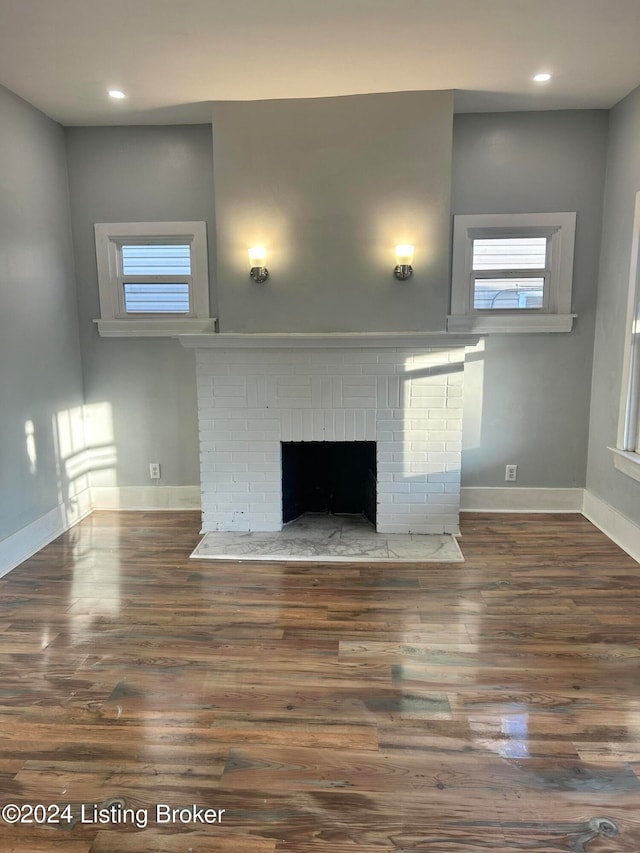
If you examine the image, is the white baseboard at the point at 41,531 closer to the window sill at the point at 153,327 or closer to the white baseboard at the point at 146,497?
the white baseboard at the point at 146,497

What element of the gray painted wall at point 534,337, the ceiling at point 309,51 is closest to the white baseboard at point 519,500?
the gray painted wall at point 534,337

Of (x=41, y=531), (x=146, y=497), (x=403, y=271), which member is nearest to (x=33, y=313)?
(x=41, y=531)

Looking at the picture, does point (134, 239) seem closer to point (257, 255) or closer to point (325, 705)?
point (257, 255)

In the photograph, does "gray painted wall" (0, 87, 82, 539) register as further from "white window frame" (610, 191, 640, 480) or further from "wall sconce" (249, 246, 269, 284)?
"white window frame" (610, 191, 640, 480)

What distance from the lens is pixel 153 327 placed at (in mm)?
3949

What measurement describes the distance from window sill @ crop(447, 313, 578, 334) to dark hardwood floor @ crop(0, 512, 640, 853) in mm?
1595

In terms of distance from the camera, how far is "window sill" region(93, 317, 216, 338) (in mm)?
3918

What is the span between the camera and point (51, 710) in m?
1.99

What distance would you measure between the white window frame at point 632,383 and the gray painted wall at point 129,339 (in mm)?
2758

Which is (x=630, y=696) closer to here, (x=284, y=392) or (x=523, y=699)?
(x=523, y=699)

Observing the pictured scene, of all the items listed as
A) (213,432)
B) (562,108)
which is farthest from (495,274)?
(213,432)

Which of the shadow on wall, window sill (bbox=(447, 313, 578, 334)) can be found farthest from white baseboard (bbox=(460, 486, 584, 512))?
the shadow on wall

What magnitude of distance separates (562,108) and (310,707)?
3883mm

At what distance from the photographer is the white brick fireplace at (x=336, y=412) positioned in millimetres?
3488
